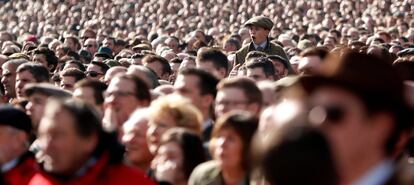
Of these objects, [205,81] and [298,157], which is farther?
[205,81]

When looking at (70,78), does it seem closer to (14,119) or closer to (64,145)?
(14,119)

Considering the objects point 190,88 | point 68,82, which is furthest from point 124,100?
point 68,82

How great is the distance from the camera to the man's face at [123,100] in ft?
26.9

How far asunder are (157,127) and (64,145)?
155cm

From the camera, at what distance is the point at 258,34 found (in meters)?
14.9

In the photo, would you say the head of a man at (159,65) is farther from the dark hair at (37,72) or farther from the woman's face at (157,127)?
the woman's face at (157,127)

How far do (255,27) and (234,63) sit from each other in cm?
46

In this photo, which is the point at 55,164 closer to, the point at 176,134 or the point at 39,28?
the point at 176,134

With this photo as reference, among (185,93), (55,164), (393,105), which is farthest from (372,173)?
(185,93)

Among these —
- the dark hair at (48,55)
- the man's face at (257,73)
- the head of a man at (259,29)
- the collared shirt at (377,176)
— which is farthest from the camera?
the dark hair at (48,55)

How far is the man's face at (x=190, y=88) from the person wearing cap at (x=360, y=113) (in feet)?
16.8

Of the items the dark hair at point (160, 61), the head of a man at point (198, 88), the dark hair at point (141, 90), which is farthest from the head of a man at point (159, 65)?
the dark hair at point (141, 90)

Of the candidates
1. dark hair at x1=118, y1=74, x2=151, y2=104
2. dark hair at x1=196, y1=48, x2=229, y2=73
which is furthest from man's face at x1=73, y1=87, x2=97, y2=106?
dark hair at x1=196, y1=48, x2=229, y2=73

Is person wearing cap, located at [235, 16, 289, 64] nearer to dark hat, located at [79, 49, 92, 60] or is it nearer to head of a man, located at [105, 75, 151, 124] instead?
dark hat, located at [79, 49, 92, 60]
